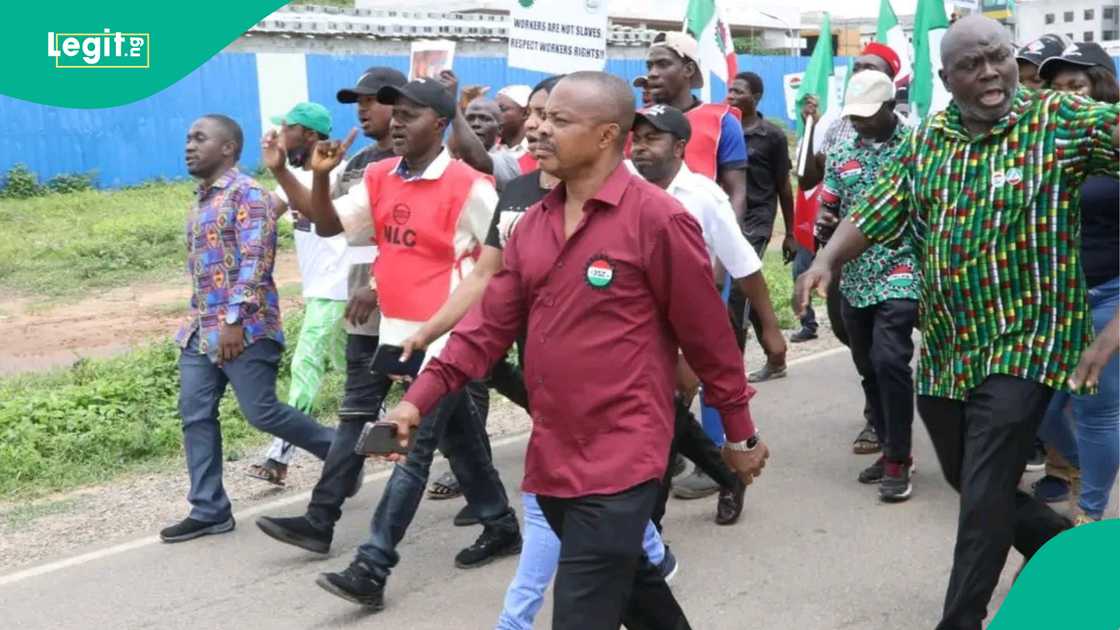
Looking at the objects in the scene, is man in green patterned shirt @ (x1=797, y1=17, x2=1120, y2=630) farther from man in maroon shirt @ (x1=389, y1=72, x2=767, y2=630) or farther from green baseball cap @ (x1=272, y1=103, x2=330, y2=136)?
green baseball cap @ (x1=272, y1=103, x2=330, y2=136)

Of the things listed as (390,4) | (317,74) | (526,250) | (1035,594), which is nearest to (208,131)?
(526,250)

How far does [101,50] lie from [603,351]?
1826cm

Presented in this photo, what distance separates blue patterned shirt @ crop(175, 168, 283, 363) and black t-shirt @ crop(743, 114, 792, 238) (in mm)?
3361

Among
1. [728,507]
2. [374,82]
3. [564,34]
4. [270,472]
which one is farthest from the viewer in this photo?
[564,34]

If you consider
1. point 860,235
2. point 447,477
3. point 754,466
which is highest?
point 860,235

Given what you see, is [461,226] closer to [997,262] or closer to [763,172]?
[997,262]

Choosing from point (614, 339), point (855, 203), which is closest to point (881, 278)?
point (855, 203)

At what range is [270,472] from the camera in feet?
23.3

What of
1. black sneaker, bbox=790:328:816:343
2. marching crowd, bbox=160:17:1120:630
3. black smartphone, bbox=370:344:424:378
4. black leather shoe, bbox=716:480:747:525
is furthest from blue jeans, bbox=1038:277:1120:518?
black sneaker, bbox=790:328:816:343

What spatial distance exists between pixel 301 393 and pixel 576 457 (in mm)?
3932

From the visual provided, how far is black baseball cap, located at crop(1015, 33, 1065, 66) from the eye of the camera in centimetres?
604

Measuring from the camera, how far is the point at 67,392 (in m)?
8.68

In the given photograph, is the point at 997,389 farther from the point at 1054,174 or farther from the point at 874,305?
the point at 874,305

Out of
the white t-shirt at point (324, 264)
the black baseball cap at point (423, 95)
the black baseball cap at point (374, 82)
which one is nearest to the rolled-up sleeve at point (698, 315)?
the black baseball cap at point (423, 95)
